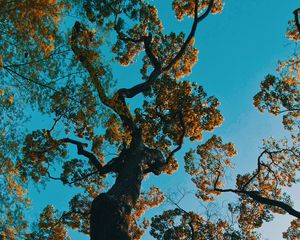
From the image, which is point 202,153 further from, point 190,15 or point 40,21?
point 40,21

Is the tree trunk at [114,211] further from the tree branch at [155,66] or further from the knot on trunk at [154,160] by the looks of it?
A: the tree branch at [155,66]

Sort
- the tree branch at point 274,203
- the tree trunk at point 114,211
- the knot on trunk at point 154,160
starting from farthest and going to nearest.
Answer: the knot on trunk at point 154,160, the tree branch at point 274,203, the tree trunk at point 114,211

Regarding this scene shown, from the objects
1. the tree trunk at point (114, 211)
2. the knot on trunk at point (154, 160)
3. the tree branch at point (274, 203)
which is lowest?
the tree trunk at point (114, 211)

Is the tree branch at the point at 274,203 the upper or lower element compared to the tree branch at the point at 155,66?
lower

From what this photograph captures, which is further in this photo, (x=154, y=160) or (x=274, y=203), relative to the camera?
(x=154, y=160)

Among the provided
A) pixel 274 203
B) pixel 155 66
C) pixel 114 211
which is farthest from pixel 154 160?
pixel 114 211

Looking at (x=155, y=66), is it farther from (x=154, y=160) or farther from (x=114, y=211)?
(x=114, y=211)

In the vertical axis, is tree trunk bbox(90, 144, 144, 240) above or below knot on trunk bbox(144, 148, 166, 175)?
below

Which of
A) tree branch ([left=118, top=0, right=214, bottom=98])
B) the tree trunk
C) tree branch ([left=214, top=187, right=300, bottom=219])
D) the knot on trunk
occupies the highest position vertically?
tree branch ([left=118, top=0, right=214, bottom=98])

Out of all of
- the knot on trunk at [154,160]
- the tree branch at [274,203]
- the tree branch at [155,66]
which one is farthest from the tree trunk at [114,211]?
the tree branch at [274,203]

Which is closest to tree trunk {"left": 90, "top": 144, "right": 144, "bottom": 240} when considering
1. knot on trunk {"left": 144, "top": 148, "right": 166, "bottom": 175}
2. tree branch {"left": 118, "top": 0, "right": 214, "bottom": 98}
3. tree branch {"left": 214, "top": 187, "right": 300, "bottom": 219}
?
knot on trunk {"left": 144, "top": 148, "right": 166, "bottom": 175}

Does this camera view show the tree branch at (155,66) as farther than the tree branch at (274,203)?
Yes

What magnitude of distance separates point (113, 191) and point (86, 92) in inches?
104

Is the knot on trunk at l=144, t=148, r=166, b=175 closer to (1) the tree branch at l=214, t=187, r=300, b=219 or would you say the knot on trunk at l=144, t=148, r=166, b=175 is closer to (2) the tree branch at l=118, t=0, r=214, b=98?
(2) the tree branch at l=118, t=0, r=214, b=98
